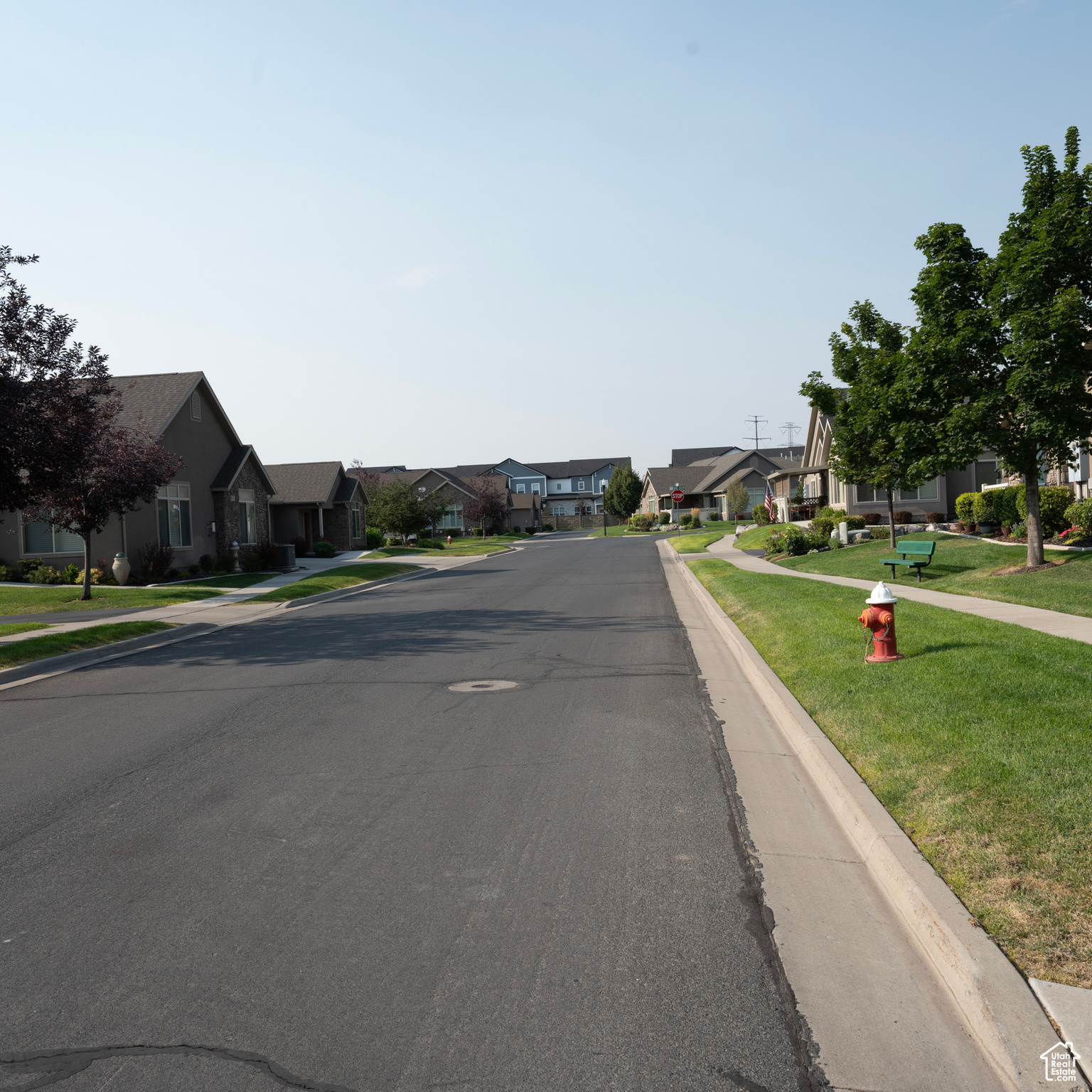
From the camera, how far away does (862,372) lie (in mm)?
25234

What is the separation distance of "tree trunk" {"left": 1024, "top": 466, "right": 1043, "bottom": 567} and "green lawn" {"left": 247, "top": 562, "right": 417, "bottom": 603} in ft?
52.4

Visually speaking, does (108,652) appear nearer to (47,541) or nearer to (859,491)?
(47,541)

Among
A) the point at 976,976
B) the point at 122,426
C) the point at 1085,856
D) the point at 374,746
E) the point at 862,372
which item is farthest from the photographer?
the point at 122,426

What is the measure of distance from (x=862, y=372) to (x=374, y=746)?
840 inches

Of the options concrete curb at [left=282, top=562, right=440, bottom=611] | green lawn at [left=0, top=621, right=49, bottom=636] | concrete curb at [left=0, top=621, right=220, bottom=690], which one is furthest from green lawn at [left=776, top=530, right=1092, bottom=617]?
green lawn at [left=0, top=621, right=49, bottom=636]

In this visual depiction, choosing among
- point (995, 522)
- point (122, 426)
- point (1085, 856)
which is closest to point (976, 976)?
point (1085, 856)

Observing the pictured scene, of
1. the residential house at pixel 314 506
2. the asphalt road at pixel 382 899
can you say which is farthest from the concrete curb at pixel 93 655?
the residential house at pixel 314 506

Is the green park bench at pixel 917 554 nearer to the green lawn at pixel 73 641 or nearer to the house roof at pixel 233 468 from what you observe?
the green lawn at pixel 73 641

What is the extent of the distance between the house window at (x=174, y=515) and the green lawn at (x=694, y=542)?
1930 cm

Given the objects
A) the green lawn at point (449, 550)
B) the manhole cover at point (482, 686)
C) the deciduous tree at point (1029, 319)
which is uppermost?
the deciduous tree at point (1029, 319)

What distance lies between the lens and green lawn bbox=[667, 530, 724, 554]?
39750mm

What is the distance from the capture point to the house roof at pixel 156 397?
28.8 metres

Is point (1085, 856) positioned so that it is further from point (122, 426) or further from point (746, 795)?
point (122, 426)

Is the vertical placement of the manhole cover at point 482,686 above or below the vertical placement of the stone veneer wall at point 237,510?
below
